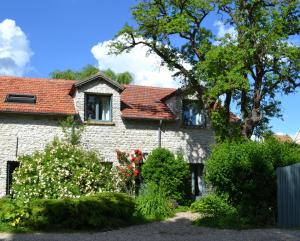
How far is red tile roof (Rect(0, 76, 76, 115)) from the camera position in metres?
25.2

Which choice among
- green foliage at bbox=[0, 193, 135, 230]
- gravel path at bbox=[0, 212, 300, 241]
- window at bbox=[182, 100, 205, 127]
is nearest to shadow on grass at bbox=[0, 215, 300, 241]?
gravel path at bbox=[0, 212, 300, 241]

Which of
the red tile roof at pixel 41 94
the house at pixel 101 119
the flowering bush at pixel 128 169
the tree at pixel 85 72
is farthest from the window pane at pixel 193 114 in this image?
the tree at pixel 85 72

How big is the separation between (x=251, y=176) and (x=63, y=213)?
7.11 m

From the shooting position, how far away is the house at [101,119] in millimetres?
25062

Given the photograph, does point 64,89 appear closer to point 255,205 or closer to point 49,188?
point 49,188

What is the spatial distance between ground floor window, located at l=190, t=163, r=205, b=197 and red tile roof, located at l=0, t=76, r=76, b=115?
7.55 m

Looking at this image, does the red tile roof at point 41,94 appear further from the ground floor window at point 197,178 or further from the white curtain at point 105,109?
the ground floor window at point 197,178

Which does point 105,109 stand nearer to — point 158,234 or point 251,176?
point 251,176

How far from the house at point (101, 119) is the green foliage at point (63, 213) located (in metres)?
7.86

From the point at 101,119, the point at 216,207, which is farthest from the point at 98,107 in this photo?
the point at 216,207

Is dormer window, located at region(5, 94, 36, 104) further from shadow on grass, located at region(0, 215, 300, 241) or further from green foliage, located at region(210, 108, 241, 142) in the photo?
shadow on grass, located at region(0, 215, 300, 241)

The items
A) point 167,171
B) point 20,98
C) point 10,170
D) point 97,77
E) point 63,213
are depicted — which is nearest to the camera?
point 63,213

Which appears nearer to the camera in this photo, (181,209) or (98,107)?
(181,209)

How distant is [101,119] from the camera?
2688 cm
